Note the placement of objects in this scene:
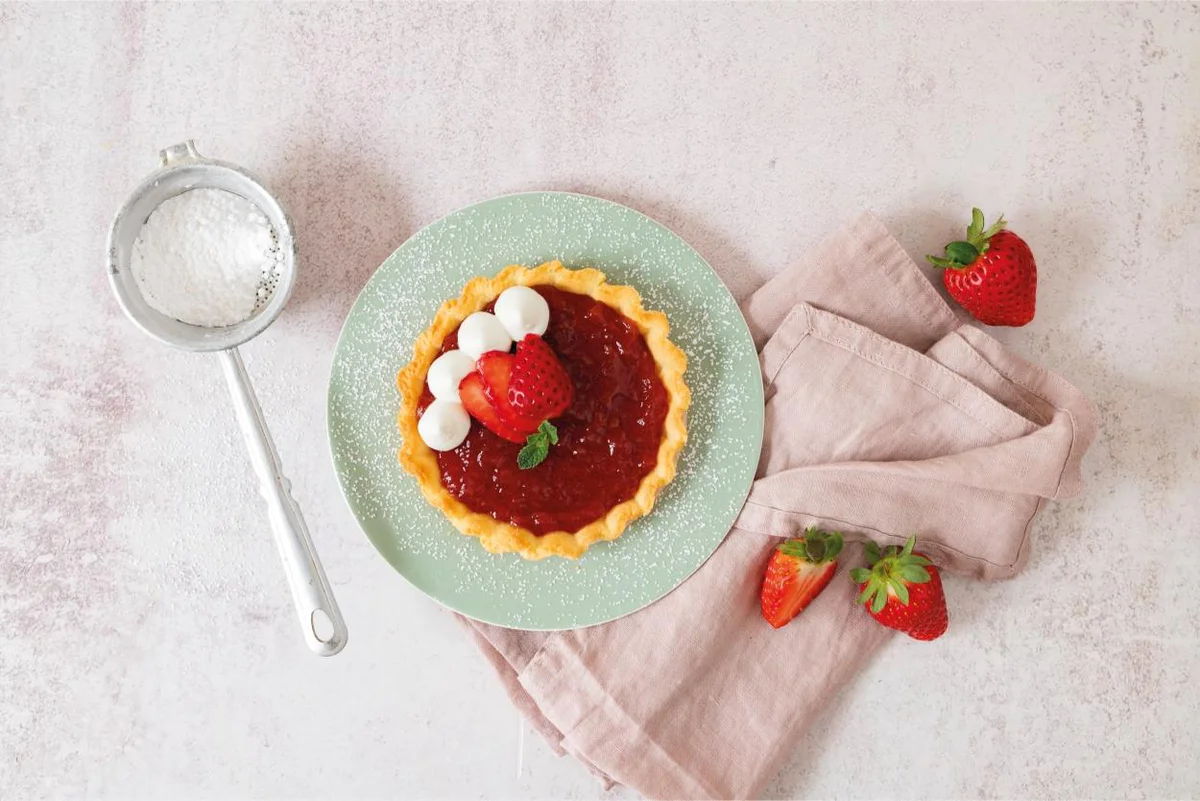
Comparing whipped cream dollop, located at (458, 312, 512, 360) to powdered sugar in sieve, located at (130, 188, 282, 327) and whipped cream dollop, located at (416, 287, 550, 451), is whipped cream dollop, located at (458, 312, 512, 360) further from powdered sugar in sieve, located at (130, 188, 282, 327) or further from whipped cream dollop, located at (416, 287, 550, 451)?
powdered sugar in sieve, located at (130, 188, 282, 327)

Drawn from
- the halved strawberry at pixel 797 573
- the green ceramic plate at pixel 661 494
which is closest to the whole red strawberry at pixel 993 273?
the green ceramic plate at pixel 661 494

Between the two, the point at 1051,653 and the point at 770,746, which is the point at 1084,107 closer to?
the point at 1051,653

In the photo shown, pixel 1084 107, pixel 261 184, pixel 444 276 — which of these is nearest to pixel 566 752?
pixel 444 276

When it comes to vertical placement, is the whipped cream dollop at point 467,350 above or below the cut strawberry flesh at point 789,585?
above

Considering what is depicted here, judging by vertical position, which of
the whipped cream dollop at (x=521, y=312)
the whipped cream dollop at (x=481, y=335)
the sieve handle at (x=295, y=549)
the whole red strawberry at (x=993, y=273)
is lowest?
the sieve handle at (x=295, y=549)

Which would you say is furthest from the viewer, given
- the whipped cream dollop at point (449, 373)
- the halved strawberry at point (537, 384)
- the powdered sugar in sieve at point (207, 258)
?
the powdered sugar in sieve at point (207, 258)

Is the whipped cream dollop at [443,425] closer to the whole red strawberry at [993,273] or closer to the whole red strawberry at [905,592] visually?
the whole red strawberry at [905,592]

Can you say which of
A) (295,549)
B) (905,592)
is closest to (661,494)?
(905,592)
